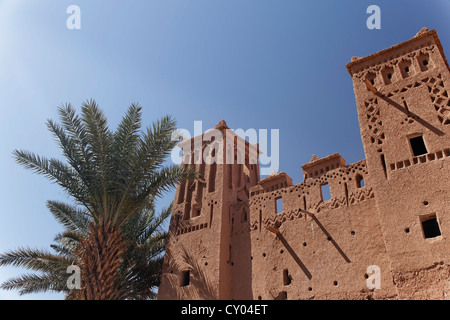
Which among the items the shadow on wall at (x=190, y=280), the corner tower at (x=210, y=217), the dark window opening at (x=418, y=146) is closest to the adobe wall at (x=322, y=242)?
the corner tower at (x=210, y=217)

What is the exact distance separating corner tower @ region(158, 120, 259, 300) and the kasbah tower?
0.16 ft

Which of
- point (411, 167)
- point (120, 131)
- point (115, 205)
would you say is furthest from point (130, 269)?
point (411, 167)

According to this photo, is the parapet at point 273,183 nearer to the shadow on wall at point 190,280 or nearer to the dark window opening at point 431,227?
the shadow on wall at point 190,280

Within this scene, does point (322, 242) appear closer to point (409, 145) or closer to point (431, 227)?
point (431, 227)

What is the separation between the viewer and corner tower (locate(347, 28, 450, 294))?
10.7 m

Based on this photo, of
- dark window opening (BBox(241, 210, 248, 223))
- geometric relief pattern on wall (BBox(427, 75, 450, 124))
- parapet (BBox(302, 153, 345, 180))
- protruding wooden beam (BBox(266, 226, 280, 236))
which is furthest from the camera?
dark window opening (BBox(241, 210, 248, 223))

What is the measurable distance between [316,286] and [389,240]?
3013 mm

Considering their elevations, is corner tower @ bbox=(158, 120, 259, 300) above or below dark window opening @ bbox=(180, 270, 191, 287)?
above

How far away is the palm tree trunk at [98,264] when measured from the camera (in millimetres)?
11422

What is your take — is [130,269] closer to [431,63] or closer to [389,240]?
[389,240]

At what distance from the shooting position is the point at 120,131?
45.7 feet

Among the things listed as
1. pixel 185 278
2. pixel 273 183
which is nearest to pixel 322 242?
pixel 273 183

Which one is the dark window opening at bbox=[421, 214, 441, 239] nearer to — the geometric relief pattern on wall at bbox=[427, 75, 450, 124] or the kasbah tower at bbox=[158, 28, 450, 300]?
the kasbah tower at bbox=[158, 28, 450, 300]

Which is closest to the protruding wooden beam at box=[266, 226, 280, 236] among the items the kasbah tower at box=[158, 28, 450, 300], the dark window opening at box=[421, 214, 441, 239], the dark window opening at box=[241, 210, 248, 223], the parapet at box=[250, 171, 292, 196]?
the kasbah tower at box=[158, 28, 450, 300]
